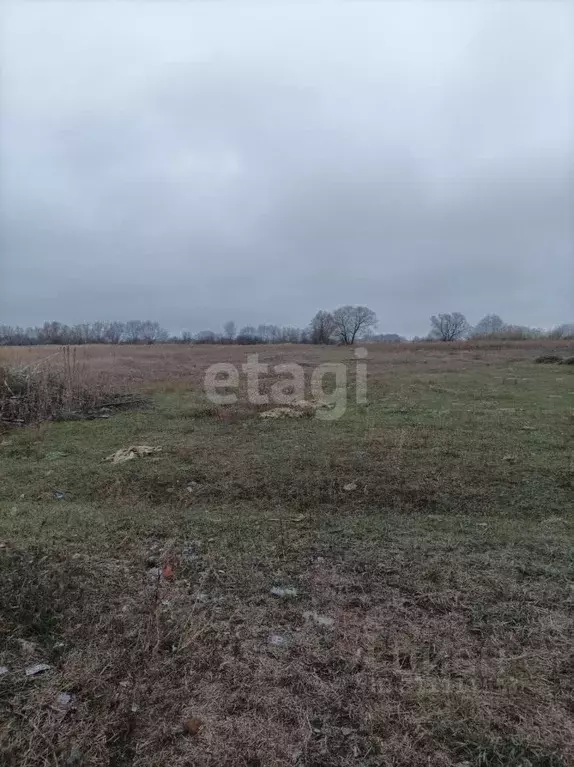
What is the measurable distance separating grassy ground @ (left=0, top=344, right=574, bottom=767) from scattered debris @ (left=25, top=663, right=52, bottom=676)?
2.0 inches

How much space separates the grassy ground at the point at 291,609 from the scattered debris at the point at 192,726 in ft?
0.04

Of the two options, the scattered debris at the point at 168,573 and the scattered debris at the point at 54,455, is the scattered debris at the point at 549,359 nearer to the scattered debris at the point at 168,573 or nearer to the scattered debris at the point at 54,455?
the scattered debris at the point at 54,455

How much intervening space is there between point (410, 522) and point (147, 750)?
240cm

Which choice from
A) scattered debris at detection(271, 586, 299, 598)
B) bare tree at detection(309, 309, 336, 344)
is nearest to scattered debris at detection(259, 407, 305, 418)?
scattered debris at detection(271, 586, 299, 598)

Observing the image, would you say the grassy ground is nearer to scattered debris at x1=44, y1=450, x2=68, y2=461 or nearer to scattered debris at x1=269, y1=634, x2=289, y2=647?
scattered debris at x1=269, y1=634, x2=289, y2=647

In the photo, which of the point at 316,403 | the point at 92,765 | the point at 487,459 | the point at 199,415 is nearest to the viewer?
the point at 92,765

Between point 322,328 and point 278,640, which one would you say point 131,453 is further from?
point 322,328

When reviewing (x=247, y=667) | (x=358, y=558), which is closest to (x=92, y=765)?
(x=247, y=667)

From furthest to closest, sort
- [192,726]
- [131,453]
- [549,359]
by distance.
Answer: [549,359] < [131,453] < [192,726]

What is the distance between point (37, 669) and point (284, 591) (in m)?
1.22

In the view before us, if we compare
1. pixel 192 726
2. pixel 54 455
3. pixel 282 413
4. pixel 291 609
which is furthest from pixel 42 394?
pixel 192 726

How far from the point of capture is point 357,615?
89.8 inches

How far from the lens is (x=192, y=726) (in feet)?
5.30

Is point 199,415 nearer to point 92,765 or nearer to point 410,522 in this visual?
point 410,522
